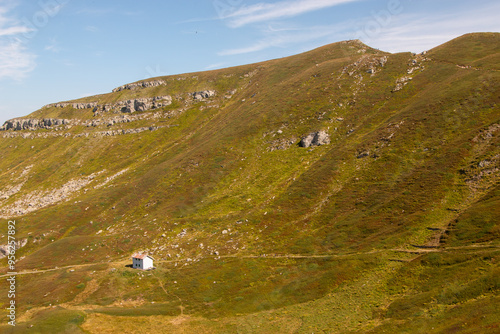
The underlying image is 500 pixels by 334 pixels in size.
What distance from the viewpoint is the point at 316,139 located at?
357 ft

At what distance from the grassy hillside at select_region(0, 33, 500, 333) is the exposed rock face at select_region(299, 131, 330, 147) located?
1.97 meters

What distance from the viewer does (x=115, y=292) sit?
206 ft

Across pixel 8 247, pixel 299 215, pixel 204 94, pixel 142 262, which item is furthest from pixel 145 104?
pixel 299 215

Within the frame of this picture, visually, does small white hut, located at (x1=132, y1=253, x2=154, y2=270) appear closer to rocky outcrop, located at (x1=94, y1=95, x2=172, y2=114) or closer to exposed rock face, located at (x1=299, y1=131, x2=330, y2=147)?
exposed rock face, located at (x1=299, y1=131, x2=330, y2=147)

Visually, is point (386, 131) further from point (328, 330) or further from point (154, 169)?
point (154, 169)

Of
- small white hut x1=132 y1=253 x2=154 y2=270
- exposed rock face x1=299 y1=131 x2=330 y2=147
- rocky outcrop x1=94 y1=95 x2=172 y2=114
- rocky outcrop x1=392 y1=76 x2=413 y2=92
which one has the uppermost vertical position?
rocky outcrop x1=94 y1=95 x2=172 y2=114

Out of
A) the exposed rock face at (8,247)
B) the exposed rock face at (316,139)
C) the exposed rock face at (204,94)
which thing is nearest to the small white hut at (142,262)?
the exposed rock face at (8,247)

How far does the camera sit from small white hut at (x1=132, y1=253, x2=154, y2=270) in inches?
2729

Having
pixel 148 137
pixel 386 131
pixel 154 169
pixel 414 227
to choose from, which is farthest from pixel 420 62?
pixel 148 137

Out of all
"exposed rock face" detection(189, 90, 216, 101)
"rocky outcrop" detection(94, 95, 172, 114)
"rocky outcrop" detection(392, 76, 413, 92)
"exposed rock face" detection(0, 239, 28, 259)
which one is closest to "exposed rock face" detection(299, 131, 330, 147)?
"rocky outcrop" detection(392, 76, 413, 92)

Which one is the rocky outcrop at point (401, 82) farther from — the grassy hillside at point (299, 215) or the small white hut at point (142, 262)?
the small white hut at point (142, 262)

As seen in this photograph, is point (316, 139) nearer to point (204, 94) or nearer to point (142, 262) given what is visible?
point (142, 262)

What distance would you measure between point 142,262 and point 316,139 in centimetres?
6900

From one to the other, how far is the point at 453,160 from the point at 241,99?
116m
